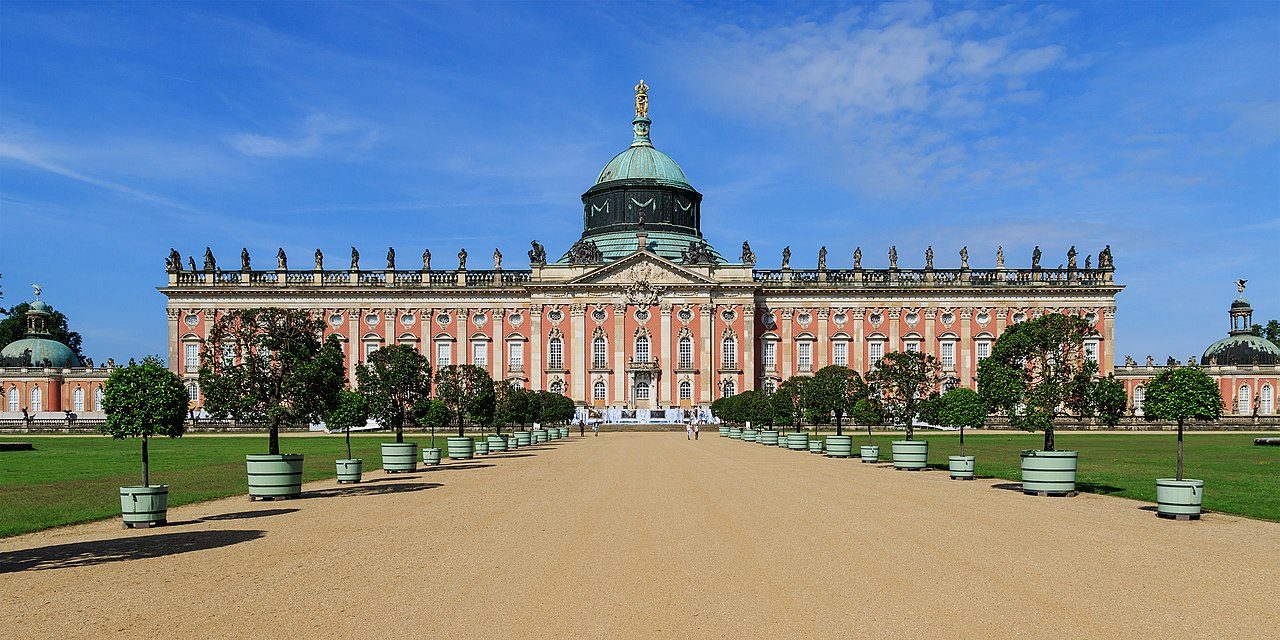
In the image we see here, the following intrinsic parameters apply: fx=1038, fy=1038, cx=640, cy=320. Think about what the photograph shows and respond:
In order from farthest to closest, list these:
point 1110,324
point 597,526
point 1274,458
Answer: point 1110,324 < point 1274,458 < point 597,526

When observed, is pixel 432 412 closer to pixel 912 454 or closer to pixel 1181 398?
pixel 912 454

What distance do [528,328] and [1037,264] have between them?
152ft

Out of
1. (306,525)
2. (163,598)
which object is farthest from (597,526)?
(163,598)

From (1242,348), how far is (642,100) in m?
63.2

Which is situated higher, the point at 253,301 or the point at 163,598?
the point at 253,301

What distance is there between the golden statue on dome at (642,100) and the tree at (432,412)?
7138 centimetres

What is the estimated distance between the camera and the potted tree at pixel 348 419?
2691 cm

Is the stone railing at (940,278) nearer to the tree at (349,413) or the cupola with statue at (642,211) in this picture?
the cupola with statue at (642,211)

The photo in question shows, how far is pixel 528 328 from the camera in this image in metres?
93.2

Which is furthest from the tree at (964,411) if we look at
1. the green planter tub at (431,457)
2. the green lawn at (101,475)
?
the green lawn at (101,475)

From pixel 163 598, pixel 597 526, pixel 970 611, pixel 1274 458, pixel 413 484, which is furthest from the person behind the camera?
pixel 1274 458

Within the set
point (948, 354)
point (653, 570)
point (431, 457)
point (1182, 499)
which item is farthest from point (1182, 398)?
point (948, 354)

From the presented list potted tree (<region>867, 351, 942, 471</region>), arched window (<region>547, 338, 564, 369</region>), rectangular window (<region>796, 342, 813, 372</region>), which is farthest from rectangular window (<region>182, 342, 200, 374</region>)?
potted tree (<region>867, 351, 942, 471</region>)

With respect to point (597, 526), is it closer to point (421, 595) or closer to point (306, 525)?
point (306, 525)
